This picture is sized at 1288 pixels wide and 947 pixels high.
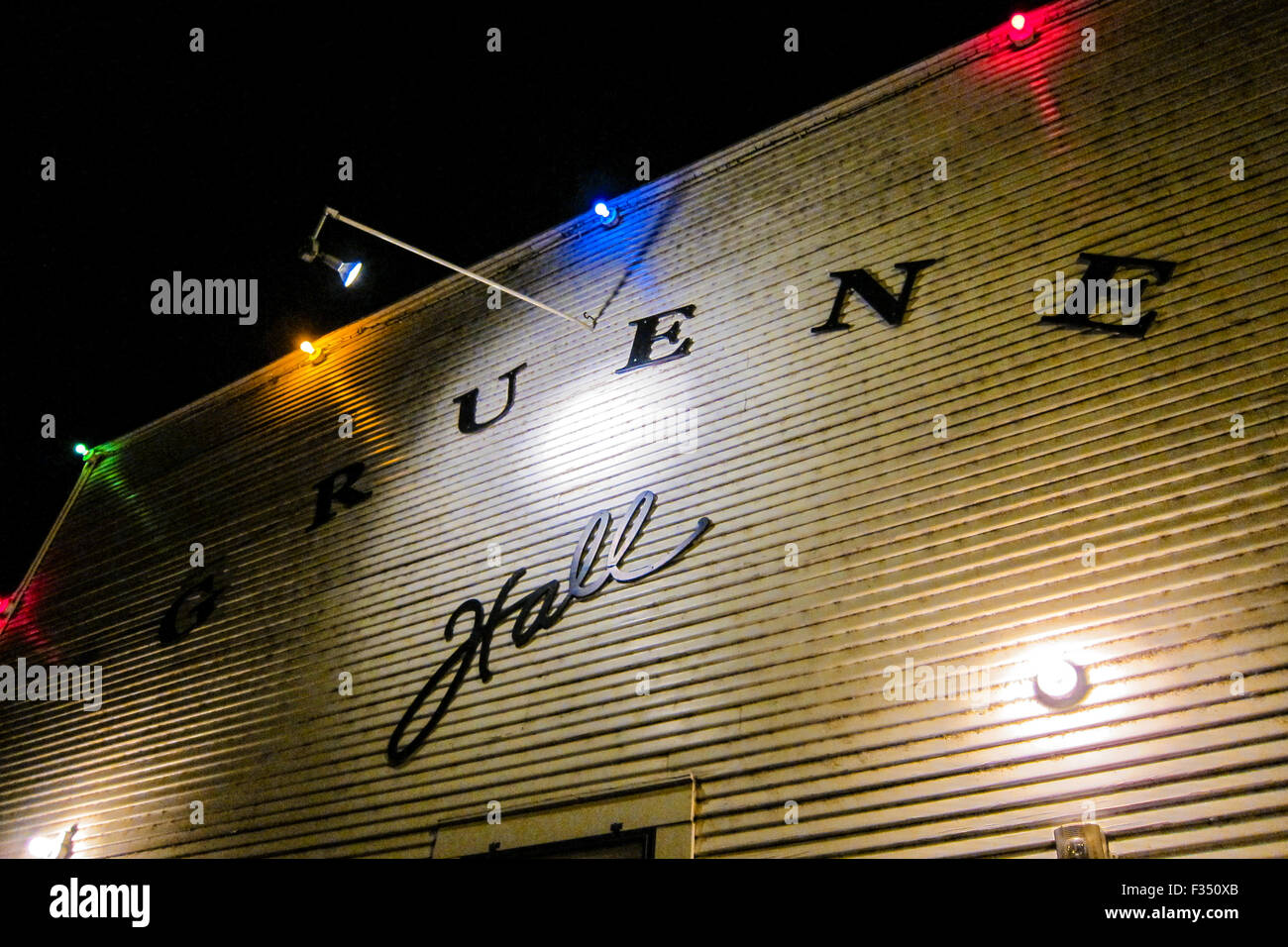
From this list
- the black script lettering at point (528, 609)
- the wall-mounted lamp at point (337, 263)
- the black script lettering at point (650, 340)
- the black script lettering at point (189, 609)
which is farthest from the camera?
the black script lettering at point (189, 609)

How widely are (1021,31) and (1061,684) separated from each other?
563 centimetres

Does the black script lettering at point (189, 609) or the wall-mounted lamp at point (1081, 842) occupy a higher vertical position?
the black script lettering at point (189, 609)

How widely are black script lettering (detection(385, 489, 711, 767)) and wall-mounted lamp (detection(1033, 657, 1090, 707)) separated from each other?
298 cm

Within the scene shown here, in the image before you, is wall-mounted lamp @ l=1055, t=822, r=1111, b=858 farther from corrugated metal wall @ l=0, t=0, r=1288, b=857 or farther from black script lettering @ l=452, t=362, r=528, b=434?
black script lettering @ l=452, t=362, r=528, b=434

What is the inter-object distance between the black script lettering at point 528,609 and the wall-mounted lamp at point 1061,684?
9.76 ft

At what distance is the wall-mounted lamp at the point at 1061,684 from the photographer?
17.5ft

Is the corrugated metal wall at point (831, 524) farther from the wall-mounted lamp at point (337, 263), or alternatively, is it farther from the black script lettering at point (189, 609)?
the wall-mounted lamp at point (337, 263)

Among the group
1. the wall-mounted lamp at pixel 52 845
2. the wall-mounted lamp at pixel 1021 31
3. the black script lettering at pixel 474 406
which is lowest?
the wall-mounted lamp at pixel 52 845

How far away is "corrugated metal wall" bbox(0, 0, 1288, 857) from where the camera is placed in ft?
17.6

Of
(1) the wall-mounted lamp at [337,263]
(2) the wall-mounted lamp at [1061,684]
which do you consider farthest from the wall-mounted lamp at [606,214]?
(2) the wall-mounted lamp at [1061,684]

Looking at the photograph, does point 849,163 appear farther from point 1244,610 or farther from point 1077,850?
point 1077,850

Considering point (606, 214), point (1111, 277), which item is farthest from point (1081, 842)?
point (606, 214)
